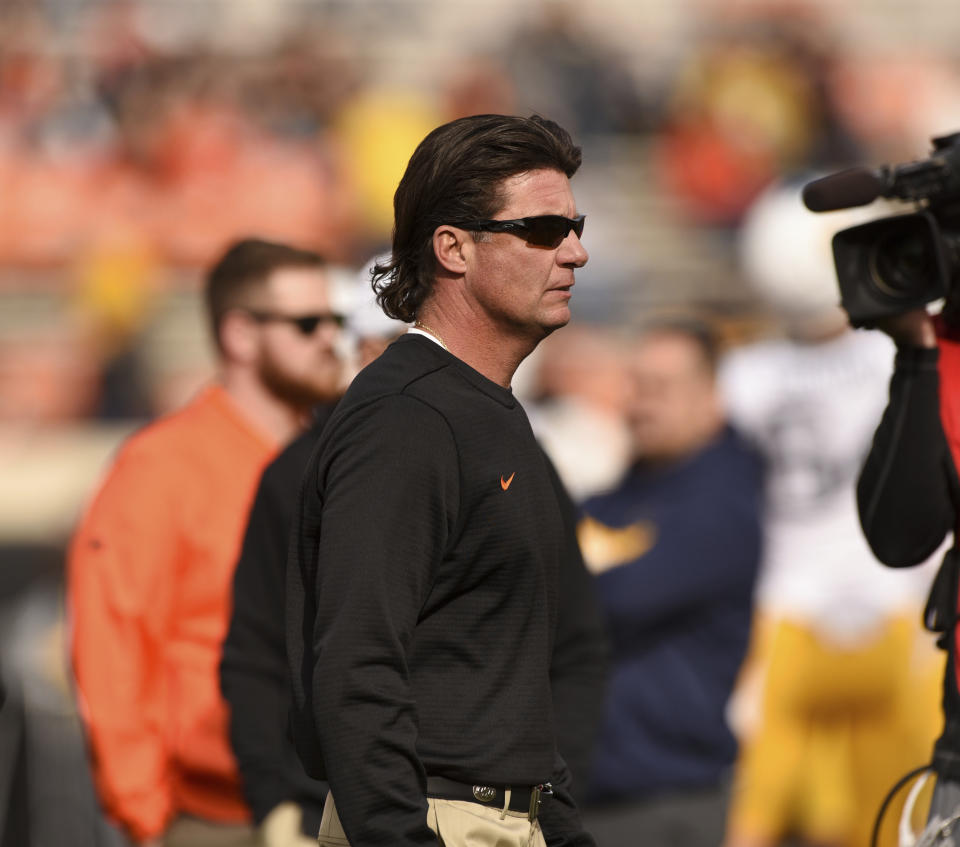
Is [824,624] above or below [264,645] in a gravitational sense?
below

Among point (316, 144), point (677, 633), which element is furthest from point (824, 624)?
point (316, 144)

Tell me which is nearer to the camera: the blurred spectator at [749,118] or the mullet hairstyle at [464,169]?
the mullet hairstyle at [464,169]

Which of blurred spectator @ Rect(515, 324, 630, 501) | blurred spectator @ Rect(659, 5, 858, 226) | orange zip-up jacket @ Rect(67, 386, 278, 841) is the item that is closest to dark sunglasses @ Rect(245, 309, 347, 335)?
orange zip-up jacket @ Rect(67, 386, 278, 841)

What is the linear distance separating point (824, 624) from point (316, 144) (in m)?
9.00

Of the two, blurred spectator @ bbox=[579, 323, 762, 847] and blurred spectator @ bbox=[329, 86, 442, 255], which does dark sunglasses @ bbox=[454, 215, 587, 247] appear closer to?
blurred spectator @ bbox=[579, 323, 762, 847]

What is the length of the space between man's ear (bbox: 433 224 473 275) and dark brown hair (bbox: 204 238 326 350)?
1.79m

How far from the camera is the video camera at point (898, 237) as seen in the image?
8.30ft

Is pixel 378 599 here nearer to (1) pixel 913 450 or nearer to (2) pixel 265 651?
(1) pixel 913 450

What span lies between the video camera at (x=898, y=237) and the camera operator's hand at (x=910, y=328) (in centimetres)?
3

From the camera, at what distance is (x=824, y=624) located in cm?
565

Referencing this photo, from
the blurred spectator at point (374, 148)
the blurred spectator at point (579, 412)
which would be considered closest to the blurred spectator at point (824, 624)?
the blurred spectator at point (579, 412)

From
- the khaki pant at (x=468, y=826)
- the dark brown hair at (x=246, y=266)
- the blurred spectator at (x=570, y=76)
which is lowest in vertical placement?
the khaki pant at (x=468, y=826)

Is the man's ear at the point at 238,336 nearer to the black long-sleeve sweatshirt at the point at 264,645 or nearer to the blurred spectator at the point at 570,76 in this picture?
the black long-sleeve sweatshirt at the point at 264,645

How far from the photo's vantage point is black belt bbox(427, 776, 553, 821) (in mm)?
2176
